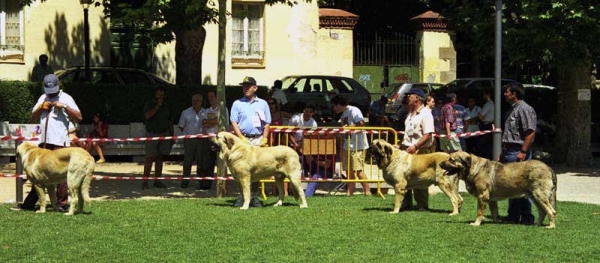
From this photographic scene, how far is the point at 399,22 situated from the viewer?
4209cm

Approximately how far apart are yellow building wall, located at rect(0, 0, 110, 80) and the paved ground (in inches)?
326

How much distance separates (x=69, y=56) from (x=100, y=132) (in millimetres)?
8317

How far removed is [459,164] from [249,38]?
22.5 m

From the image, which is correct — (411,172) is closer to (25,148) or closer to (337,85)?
(25,148)

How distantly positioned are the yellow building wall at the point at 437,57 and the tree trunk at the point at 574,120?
1089cm

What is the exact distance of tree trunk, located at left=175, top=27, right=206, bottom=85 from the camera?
88.3 ft

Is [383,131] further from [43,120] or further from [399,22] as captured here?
[399,22]

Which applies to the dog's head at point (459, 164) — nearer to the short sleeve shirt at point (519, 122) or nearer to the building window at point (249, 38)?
the short sleeve shirt at point (519, 122)

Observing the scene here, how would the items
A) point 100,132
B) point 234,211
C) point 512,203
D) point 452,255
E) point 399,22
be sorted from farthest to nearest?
point 399,22, point 100,132, point 234,211, point 512,203, point 452,255

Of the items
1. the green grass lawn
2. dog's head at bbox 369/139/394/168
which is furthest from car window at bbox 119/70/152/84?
dog's head at bbox 369/139/394/168

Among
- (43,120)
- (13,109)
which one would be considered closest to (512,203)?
(43,120)

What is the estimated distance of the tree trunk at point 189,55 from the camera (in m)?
26.9

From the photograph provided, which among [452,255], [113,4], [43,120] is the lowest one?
[452,255]

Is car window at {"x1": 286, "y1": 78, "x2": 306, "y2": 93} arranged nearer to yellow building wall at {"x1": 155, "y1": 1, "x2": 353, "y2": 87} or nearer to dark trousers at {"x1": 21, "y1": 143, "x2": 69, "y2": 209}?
yellow building wall at {"x1": 155, "y1": 1, "x2": 353, "y2": 87}
